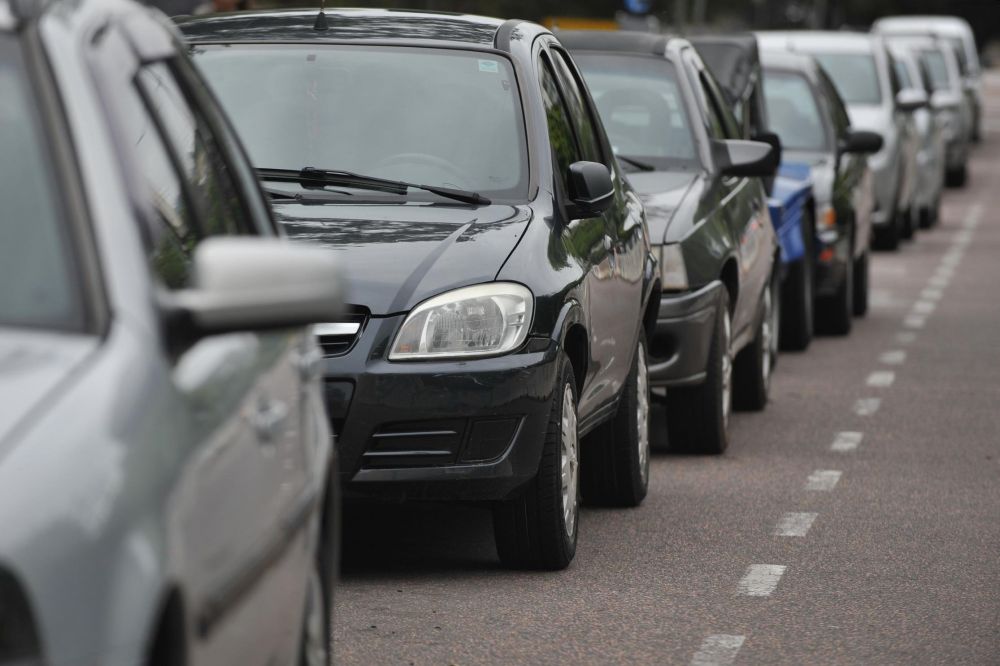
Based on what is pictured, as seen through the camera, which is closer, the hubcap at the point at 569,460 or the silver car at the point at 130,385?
the silver car at the point at 130,385

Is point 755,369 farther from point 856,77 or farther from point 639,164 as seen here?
point 856,77

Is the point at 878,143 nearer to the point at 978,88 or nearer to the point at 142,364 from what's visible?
the point at 142,364

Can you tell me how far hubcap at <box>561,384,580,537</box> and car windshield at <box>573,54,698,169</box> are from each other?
3473 mm

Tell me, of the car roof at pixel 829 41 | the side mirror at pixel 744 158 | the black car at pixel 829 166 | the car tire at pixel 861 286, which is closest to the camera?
the side mirror at pixel 744 158

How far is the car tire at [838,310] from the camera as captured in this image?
1485 cm

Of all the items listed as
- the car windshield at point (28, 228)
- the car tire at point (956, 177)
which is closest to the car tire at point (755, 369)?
the car windshield at point (28, 228)

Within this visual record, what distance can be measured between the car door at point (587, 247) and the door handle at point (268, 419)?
3.29 m

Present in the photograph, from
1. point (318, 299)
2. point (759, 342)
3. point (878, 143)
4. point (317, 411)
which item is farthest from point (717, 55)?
point (318, 299)

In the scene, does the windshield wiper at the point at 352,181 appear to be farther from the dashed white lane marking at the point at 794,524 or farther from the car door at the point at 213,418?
the car door at the point at 213,418

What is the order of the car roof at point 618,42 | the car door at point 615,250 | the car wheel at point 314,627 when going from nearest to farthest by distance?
the car wheel at point 314,627 < the car door at point 615,250 < the car roof at point 618,42

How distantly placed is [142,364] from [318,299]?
0.97 ft

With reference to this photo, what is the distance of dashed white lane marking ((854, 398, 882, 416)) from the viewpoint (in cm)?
1118

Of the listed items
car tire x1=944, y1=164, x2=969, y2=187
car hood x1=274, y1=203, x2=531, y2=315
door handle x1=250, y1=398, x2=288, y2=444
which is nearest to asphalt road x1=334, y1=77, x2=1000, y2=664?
car hood x1=274, y1=203, x2=531, y2=315

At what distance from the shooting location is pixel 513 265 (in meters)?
6.61
